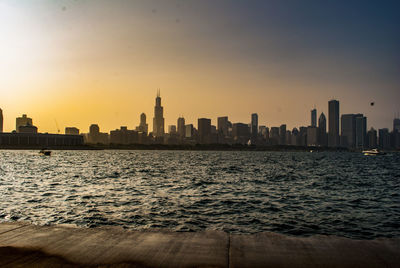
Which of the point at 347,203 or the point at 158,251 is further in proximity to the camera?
the point at 347,203

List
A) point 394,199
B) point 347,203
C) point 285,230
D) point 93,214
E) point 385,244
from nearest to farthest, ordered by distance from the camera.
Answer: point 385,244, point 285,230, point 93,214, point 347,203, point 394,199

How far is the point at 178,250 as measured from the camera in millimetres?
7520

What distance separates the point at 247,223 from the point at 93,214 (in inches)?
350

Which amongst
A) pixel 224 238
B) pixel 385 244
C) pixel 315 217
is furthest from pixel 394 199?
pixel 224 238

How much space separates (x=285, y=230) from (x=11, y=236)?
38.4 ft

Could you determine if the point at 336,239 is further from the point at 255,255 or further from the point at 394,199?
the point at 394,199

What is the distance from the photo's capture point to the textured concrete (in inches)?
267

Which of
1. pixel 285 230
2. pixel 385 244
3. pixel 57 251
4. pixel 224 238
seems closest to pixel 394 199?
pixel 285 230

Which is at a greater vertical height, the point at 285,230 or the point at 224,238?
the point at 224,238

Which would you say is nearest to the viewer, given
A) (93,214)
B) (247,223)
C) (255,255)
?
(255,255)

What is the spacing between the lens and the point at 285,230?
49.0 feet

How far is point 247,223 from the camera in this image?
16.1 m

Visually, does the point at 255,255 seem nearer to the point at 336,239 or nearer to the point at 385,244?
the point at 336,239

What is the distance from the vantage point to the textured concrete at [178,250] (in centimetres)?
677
